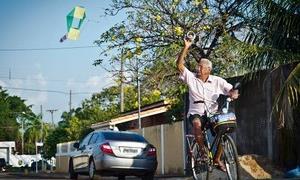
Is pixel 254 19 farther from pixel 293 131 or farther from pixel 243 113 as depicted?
pixel 293 131

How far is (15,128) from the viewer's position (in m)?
95.8

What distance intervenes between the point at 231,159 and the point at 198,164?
1.01m

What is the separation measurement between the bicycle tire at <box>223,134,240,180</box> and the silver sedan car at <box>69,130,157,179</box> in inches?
267

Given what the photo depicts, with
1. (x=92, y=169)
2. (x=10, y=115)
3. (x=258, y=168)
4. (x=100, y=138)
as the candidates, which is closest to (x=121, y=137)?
(x=100, y=138)

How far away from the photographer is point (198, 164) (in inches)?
347

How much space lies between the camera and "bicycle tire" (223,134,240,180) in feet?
25.6

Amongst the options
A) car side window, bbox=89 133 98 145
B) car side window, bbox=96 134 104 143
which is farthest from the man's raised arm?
car side window, bbox=89 133 98 145

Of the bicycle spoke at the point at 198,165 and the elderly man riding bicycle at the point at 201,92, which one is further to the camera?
the bicycle spoke at the point at 198,165

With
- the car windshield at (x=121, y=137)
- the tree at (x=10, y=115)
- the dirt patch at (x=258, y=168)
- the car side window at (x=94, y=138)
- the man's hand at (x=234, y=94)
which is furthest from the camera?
the tree at (x=10, y=115)

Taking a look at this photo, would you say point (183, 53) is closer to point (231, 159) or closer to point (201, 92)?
point (201, 92)

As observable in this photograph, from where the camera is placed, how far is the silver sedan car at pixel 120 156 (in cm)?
1452

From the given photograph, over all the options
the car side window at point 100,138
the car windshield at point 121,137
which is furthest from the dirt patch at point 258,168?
the car side window at point 100,138

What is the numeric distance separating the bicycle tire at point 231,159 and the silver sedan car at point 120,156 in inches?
267

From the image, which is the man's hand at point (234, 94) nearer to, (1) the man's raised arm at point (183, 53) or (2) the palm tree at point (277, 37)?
(1) the man's raised arm at point (183, 53)
